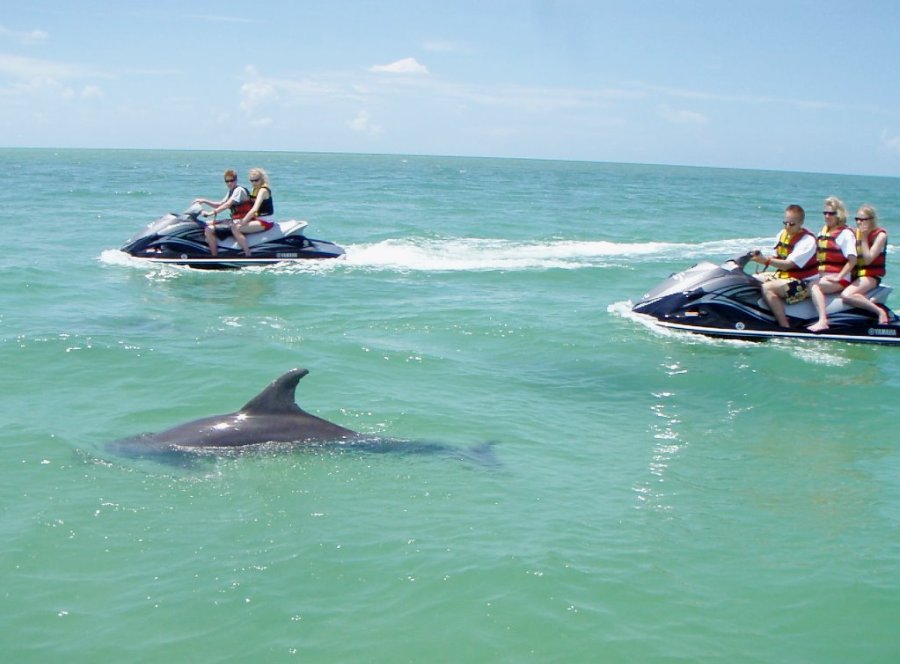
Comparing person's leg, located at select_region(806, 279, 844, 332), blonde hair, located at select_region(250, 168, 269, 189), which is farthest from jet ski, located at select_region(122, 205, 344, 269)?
person's leg, located at select_region(806, 279, 844, 332)

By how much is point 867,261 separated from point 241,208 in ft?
34.3

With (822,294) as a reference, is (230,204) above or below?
above

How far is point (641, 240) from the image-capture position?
86.4 feet

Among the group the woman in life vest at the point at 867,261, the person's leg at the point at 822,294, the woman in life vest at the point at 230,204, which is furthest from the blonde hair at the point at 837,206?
the woman in life vest at the point at 230,204

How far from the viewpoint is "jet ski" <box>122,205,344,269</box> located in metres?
17.6

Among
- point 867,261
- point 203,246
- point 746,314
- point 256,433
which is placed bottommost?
point 256,433

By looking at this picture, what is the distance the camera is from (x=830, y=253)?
12422 mm

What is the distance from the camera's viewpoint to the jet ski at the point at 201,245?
17.6 meters

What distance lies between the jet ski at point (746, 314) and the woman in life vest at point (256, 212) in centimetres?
758

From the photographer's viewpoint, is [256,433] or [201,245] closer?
[256,433]

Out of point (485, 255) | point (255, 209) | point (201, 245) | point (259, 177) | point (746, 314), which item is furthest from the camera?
point (485, 255)

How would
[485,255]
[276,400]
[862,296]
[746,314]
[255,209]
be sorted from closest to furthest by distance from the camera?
1. [276,400]
2. [862,296]
3. [746,314]
4. [255,209]
5. [485,255]

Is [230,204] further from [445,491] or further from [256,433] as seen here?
[445,491]

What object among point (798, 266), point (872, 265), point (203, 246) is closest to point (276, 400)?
point (798, 266)
